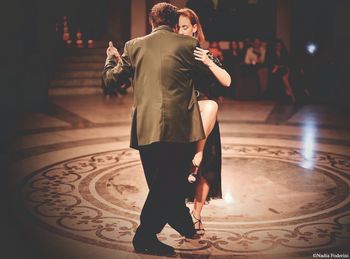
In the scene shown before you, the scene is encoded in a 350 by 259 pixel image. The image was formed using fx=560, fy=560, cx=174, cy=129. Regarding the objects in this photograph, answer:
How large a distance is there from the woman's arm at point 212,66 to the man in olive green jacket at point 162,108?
0.12ft

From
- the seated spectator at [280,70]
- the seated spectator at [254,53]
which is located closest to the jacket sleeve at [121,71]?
the seated spectator at [280,70]

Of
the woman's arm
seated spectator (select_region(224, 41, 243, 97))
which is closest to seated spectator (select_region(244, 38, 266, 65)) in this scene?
seated spectator (select_region(224, 41, 243, 97))

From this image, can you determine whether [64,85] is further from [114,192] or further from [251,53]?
[114,192]

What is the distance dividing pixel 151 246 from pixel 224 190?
1460 millimetres

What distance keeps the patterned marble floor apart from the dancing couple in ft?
0.93

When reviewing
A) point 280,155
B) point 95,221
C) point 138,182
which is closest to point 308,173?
point 280,155

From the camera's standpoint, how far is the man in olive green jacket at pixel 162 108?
3.04m

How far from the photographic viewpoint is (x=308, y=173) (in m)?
5.12

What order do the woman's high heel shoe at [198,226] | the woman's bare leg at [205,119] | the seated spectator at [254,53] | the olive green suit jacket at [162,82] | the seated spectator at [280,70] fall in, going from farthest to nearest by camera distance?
the seated spectator at [254,53]
the seated spectator at [280,70]
the woman's high heel shoe at [198,226]
the woman's bare leg at [205,119]
the olive green suit jacket at [162,82]

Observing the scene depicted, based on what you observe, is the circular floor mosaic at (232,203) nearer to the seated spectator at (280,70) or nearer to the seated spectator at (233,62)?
the seated spectator at (280,70)

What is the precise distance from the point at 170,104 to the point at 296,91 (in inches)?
288

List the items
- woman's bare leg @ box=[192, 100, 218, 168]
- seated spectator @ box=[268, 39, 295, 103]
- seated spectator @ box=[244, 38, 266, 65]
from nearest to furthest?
woman's bare leg @ box=[192, 100, 218, 168], seated spectator @ box=[268, 39, 295, 103], seated spectator @ box=[244, 38, 266, 65]

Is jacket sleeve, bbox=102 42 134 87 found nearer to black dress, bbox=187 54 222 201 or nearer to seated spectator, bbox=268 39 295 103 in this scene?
black dress, bbox=187 54 222 201

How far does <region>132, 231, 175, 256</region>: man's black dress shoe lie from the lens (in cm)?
326
